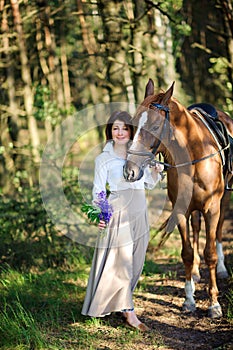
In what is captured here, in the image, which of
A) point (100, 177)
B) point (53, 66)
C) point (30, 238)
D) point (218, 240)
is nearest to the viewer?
Result: point (100, 177)

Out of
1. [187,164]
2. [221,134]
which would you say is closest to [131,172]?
[187,164]

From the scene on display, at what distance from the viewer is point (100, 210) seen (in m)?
4.55

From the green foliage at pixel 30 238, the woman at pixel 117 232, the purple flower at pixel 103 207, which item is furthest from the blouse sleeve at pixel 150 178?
the green foliage at pixel 30 238

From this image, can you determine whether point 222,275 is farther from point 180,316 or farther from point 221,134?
point 221,134

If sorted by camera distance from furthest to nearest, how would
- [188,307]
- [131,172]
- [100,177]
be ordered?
[188,307] < [100,177] < [131,172]

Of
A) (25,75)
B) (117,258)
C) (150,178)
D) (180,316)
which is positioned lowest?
(180,316)

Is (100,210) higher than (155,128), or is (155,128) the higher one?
(155,128)

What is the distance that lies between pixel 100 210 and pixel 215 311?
5.31ft

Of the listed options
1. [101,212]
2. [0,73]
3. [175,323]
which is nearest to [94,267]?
[101,212]

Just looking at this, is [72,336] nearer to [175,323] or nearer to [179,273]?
[175,323]

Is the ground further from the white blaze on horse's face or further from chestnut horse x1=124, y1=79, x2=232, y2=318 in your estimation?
the white blaze on horse's face

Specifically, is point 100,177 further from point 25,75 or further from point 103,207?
point 25,75

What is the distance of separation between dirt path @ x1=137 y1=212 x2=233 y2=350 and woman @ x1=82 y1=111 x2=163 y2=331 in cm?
35

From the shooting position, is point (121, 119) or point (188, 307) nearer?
point (121, 119)
